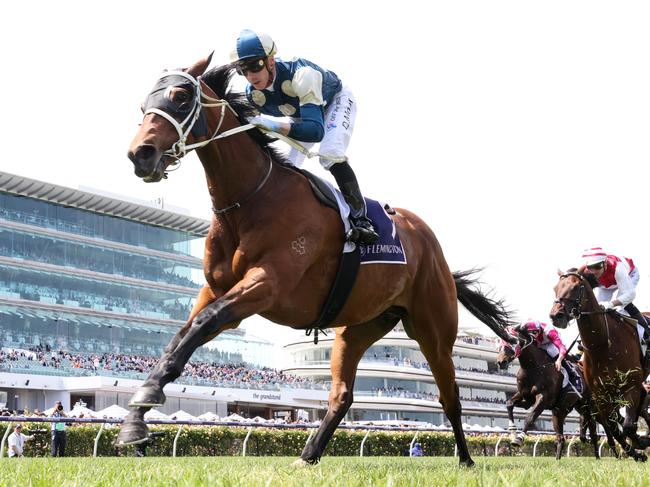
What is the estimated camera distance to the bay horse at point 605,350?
900cm

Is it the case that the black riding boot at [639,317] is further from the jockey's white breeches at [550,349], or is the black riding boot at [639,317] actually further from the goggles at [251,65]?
the goggles at [251,65]

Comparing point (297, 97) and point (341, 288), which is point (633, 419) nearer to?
point (341, 288)

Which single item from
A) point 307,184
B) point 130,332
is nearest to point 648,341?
point 307,184

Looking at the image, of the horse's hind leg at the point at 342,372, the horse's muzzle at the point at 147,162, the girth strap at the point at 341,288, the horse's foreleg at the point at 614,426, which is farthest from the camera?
the horse's foreleg at the point at 614,426

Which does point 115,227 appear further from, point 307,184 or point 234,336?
point 307,184

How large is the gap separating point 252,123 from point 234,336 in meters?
76.1

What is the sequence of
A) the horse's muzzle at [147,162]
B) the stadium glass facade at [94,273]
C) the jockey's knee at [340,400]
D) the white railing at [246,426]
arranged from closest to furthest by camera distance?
1. the horse's muzzle at [147,162]
2. the jockey's knee at [340,400]
3. the white railing at [246,426]
4. the stadium glass facade at [94,273]

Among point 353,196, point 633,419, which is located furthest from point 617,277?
point 353,196

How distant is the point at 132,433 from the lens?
158 inches

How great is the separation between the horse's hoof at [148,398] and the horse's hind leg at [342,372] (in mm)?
1915

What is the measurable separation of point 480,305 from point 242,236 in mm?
4004

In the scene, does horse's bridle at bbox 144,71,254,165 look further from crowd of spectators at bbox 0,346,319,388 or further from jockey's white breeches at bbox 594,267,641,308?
crowd of spectators at bbox 0,346,319,388

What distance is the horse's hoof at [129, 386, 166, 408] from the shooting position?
4184 millimetres

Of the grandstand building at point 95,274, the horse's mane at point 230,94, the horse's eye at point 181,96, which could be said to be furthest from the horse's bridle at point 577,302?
the grandstand building at point 95,274
